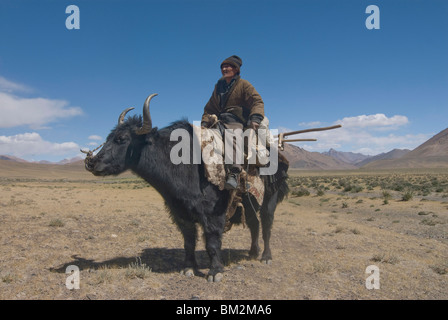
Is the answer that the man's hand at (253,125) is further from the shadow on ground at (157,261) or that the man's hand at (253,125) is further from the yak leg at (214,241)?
the shadow on ground at (157,261)

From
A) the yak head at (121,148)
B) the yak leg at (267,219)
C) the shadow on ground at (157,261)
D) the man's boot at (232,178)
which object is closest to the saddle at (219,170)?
the man's boot at (232,178)

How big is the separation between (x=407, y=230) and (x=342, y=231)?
317cm

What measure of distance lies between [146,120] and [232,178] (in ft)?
5.98

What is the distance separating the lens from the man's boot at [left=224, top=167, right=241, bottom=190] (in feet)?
16.4

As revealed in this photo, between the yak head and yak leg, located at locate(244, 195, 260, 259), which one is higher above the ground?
the yak head

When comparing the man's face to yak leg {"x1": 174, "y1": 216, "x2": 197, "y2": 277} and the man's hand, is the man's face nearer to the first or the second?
the man's hand

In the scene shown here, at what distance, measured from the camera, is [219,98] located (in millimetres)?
6145

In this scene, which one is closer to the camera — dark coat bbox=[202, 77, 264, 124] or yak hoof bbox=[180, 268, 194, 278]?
yak hoof bbox=[180, 268, 194, 278]

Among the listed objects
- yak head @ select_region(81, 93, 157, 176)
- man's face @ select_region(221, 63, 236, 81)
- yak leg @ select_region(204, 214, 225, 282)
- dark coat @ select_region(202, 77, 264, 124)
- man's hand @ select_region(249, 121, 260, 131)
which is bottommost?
yak leg @ select_region(204, 214, 225, 282)

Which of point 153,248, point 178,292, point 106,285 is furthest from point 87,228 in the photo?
point 178,292

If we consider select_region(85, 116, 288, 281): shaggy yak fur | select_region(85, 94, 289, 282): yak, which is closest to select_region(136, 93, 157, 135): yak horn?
select_region(85, 94, 289, 282): yak

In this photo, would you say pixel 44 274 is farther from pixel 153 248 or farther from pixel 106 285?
pixel 153 248

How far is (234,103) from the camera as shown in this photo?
5973 mm

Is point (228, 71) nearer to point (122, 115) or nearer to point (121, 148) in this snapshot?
point (122, 115)
